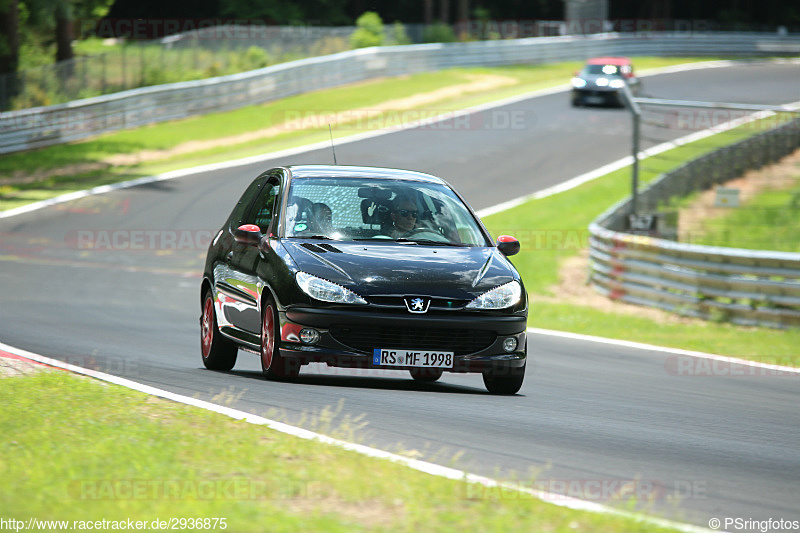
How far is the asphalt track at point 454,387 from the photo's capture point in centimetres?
617

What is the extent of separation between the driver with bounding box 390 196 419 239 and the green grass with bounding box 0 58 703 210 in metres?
18.1

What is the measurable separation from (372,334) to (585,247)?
1523 cm

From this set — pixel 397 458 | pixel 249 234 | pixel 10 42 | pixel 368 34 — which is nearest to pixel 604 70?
pixel 368 34

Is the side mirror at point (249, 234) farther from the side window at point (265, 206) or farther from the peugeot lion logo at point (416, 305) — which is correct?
the peugeot lion logo at point (416, 305)

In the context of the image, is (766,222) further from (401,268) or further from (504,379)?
(401,268)

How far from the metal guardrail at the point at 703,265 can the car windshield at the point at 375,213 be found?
7397mm

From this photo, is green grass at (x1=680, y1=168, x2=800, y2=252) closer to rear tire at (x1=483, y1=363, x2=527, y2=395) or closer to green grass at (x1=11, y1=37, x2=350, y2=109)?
rear tire at (x1=483, y1=363, x2=527, y2=395)

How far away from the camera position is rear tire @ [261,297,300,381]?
8633mm

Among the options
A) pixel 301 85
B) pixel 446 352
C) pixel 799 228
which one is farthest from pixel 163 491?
pixel 301 85

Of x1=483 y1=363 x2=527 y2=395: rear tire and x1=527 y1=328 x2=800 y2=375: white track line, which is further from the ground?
x1=483 y1=363 x2=527 y2=395: rear tire

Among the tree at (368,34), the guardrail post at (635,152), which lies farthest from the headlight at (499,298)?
the tree at (368,34)

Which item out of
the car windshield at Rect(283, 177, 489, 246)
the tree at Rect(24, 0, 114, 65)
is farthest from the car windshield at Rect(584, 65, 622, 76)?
the car windshield at Rect(283, 177, 489, 246)

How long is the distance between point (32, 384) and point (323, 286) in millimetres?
2080

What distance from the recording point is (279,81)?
38.5 metres
